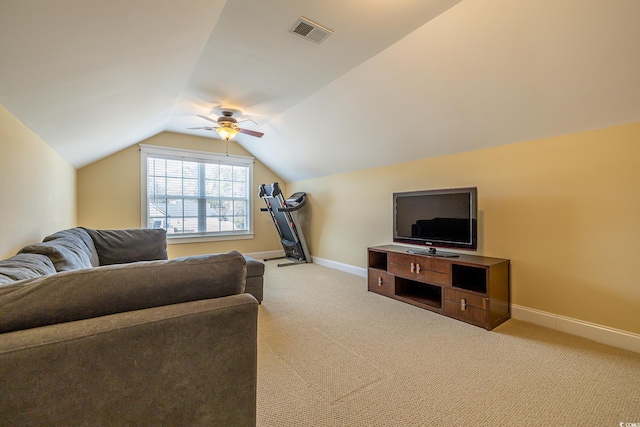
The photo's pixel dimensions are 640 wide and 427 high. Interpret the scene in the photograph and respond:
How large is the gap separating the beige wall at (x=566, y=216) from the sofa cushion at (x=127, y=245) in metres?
3.75

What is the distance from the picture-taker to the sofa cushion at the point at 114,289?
35.7 inches

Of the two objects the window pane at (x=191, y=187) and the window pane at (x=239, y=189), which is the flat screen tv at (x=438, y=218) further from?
the window pane at (x=191, y=187)

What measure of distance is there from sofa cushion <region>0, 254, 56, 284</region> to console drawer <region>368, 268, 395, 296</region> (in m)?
3.20

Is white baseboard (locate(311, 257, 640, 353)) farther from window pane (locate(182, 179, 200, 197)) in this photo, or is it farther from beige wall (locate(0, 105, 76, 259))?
window pane (locate(182, 179, 200, 197))

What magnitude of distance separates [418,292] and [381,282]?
1.56 ft

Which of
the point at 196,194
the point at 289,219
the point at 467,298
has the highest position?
the point at 196,194

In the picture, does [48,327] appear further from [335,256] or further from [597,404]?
[335,256]

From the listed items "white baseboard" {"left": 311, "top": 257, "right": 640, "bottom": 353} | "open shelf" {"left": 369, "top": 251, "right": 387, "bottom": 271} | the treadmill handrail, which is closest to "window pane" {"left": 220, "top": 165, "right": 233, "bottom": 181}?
the treadmill handrail

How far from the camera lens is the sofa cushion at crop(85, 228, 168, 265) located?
3236 millimetres

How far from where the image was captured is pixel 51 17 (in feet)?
4.08

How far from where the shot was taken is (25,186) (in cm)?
224

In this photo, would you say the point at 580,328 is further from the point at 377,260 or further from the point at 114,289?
the point at 114,289

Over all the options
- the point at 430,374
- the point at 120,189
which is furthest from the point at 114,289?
the point at 120,189

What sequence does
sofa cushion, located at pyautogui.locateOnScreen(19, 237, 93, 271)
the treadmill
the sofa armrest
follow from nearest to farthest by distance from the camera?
1. the sofa armrest
2. sofa cushion, located at pyautogui.locateOnScreen(19, 237, 93, 271)
3. the treadmill
